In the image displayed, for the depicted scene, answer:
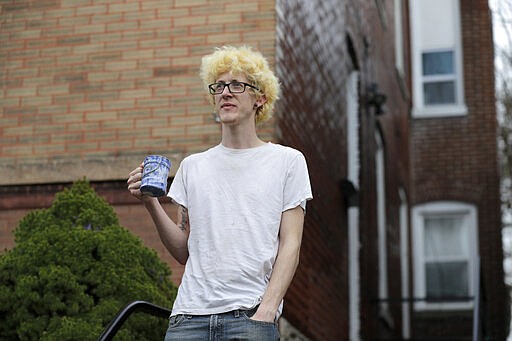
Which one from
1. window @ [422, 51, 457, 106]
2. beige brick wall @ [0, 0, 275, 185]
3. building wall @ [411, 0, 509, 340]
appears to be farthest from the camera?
window @ [422, 51, 457, 106]

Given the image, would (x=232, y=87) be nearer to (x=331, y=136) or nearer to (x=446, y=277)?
(x=331, y=136)

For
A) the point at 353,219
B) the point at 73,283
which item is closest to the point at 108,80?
the point at 73,283

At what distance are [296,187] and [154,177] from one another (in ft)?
1.79

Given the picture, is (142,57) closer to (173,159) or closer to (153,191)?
(173,159)

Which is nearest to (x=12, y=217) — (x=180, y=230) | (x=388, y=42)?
(x=180, y=230)

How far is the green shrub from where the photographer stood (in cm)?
525

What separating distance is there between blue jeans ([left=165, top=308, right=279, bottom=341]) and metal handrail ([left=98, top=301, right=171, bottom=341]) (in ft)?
2.80

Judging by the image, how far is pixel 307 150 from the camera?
26.6 ft

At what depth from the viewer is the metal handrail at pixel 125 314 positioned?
4.24 metres

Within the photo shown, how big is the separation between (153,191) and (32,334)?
210 centimetres

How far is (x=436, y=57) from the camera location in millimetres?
18062

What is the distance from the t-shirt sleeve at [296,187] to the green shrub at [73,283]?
1.86m

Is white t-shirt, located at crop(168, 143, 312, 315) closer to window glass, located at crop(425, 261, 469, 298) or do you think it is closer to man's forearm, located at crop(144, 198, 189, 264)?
man's forearm, located at crop(144, 198, 189, 264)

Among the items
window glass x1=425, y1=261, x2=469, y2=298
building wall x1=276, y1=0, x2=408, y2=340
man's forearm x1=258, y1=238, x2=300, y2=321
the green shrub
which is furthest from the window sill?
man's forearm x1=258, y1=238, x2=300, y2=321
